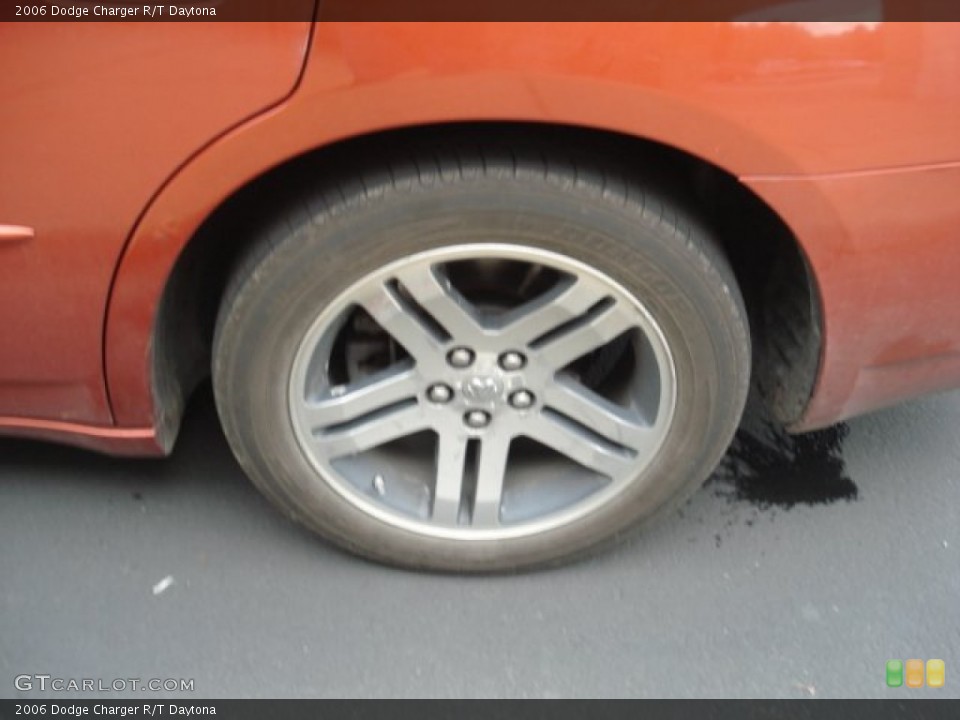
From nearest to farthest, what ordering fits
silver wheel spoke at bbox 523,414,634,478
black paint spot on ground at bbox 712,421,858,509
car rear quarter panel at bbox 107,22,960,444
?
car rear quarter panel at bbox 107,22,960,444
silver wheel spoke at bbox 523,414,634,478
black paint spot on ground at bbox 712,421,858,509

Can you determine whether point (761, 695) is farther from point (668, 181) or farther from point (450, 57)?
point (450, 57)

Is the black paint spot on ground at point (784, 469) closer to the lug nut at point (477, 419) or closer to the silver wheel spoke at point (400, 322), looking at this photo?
the lug nut at point (477, 419)

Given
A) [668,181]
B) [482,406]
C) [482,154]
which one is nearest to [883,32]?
[668,181]

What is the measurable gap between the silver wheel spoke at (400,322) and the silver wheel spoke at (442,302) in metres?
0.03

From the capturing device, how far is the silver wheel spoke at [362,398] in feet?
6.40

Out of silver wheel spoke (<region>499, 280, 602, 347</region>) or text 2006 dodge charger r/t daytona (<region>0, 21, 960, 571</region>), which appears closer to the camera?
text 2006 dodge charger r/t daytona (<region>0, 21, 960, 571</region>)

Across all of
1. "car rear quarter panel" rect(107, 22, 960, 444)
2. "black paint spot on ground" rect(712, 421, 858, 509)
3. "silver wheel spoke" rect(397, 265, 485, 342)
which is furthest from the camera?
"black paint spot on ground" rect(712, 421, 858, 509)

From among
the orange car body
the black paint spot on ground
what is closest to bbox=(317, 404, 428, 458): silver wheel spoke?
the orange car body

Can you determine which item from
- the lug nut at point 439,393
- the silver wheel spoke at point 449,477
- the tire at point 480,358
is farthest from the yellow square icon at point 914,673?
the lug nut at point 439,393

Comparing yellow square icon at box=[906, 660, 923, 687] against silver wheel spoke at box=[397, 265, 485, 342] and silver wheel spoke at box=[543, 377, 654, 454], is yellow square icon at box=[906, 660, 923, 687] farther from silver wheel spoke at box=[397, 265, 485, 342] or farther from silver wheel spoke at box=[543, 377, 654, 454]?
silver wheel spoke at box=[397, 265, 485, 342]

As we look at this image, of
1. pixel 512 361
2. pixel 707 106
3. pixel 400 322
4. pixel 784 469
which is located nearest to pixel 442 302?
pixel 400 322

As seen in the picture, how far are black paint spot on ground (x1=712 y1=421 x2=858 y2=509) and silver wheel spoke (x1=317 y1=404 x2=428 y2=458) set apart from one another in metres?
0.79

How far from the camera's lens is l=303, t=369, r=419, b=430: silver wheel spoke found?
6.40 ft

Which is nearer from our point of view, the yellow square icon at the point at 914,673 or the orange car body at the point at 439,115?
the orange car body at the point at 439,115
